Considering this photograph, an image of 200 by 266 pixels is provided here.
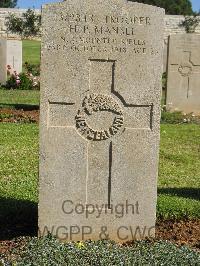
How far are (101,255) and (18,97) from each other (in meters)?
11.7

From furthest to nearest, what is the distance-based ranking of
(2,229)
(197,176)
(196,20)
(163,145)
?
(196,20), (163,145), (197,176), (2,229)

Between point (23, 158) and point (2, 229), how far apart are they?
283 centimetres

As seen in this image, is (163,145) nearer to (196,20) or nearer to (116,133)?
(116,133)

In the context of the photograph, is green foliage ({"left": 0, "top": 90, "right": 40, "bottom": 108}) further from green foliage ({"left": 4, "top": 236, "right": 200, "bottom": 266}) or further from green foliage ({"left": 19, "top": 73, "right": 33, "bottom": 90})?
green foliage ({"left": 4, "top": 236, "right": 200, "bottom": 266})

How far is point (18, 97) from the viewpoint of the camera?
1555 centimetres

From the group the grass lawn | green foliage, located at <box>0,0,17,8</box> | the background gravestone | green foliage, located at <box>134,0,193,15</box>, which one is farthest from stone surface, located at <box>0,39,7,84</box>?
green foliage, located at <box>134,0,193,15</box>

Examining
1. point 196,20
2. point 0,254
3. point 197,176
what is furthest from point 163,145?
point 196,20

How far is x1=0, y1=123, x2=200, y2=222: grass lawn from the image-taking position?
5773 mm

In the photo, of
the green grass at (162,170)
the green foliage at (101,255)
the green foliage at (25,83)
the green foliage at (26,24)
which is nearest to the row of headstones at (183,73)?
the green grass at (162,170)

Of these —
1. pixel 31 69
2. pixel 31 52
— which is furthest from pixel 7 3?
pixel 31 69

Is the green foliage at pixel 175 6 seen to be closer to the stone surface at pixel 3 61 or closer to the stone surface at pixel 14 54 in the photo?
the stone surface at pixel 14 54

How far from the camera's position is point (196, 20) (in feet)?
141

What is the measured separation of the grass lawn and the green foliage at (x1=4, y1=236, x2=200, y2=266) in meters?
1.18

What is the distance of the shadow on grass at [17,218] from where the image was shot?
498cm
